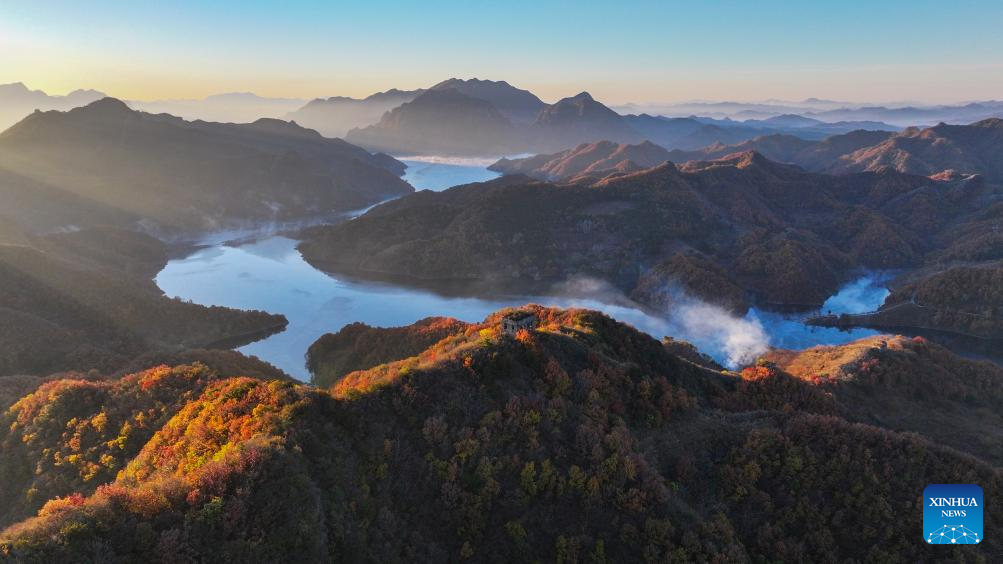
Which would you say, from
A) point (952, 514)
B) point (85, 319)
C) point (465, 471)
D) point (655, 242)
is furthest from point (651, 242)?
point (465, 471)

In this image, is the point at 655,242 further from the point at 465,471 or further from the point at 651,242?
the point at 465,471

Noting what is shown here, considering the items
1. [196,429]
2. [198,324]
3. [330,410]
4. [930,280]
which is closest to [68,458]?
[196,429]

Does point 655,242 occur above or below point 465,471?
below

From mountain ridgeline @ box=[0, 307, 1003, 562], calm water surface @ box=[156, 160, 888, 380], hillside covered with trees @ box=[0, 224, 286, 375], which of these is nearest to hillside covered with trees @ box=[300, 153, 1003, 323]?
calm water surface @ box=[156, 160, 888, 380]

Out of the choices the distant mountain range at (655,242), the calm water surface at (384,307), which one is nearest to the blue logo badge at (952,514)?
the calm water surface at (384,307)

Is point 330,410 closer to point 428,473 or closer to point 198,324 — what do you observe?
point 428,473

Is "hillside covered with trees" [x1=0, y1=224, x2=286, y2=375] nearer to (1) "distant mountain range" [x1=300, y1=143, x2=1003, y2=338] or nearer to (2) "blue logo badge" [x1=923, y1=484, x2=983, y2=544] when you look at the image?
(1) "distant mountain range" [x1=300, y1=143, x2=1003, y2=338]
